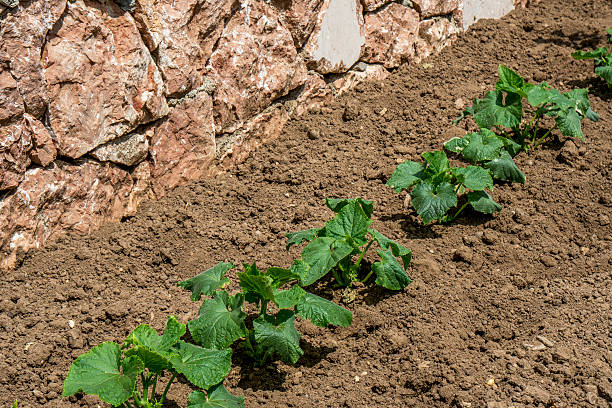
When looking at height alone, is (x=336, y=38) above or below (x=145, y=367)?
above

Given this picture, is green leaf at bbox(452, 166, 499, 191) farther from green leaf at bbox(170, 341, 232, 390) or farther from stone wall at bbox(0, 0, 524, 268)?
green leaf at bbox(170, 341, 232, 390)

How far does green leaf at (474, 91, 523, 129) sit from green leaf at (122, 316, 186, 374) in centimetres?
213

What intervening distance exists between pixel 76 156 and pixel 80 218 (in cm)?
31

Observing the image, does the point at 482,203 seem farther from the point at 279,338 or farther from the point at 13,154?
the point at 13,154

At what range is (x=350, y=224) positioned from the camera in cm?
287

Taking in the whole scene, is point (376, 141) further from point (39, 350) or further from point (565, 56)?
point (39, 350)

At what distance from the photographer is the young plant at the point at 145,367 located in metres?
2.17

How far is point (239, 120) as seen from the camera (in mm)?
3895

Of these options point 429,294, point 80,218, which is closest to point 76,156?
point 80,218

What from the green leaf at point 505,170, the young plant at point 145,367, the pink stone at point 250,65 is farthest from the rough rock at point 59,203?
the green leaf at point 505,170

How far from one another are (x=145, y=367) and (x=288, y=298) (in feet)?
1.83

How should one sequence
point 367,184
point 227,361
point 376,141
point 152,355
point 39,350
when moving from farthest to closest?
point 376,141, point 367,184, point 39,350, point 227,361, point 152,355

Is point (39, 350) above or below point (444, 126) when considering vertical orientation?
below

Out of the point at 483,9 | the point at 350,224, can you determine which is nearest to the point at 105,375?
the point at 350,224
